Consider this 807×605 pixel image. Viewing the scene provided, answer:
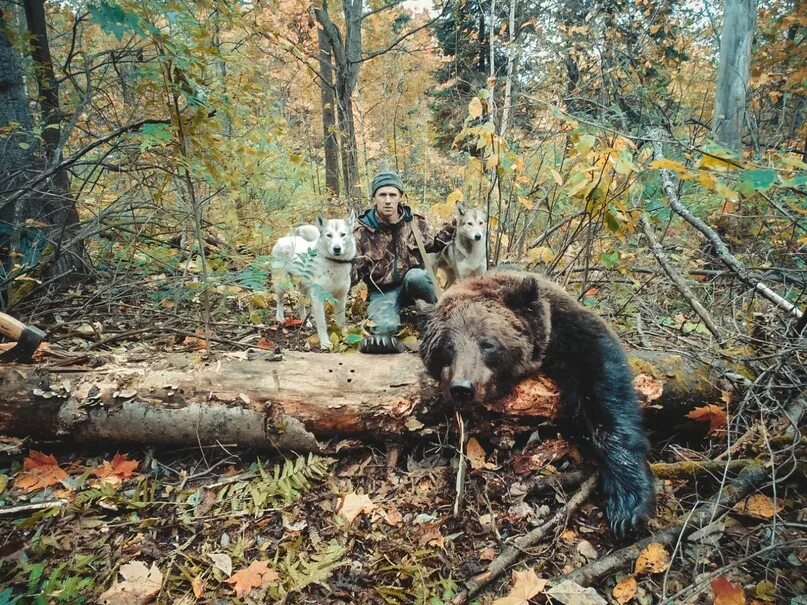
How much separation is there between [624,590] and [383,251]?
418 centimetres

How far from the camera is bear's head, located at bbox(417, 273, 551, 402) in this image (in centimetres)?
274

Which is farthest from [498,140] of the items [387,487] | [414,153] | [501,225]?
[414,153]

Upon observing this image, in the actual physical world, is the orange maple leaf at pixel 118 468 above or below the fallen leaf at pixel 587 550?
above

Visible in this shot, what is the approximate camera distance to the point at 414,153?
16891 mm

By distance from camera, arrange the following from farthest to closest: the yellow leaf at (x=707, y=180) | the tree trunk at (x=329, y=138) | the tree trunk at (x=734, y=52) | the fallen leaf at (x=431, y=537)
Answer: the tree trunk at (x=329, y=138)
the tree trunk at (x=734, y=52)
the fallen leaf at (x=431, y=537)
the yellow leaf at (x=707, y=180)

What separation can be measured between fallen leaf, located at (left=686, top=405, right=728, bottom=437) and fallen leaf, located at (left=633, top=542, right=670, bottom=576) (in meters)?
1.04

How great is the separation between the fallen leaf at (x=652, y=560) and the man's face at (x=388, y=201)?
405cm

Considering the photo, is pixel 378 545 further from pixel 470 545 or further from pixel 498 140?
pixel 498 140

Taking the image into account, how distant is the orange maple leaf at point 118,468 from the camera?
2684 mm

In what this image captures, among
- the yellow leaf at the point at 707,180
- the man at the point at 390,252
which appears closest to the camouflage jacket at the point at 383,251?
the man at the point at 390,252

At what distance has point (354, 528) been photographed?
7.93ft

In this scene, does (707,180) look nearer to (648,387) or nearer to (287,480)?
(648,387)

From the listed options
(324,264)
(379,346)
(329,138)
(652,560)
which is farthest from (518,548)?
(329,138)

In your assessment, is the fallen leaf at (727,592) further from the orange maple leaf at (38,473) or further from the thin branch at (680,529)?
the orange maple leaf at (38,473)
